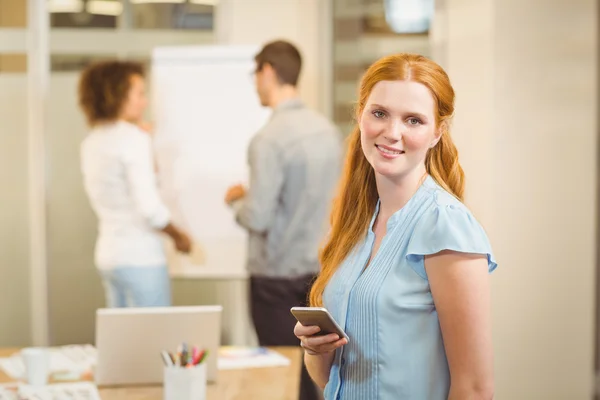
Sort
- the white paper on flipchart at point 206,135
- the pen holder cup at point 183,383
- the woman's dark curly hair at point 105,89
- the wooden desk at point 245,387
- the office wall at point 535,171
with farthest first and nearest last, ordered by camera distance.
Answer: the white paper on flipchart at point 206,135 → the woman's dark curly hair at point 105,89 → the office wall at point 535,171 → the wooden desk at point 245,387 → the pen holder cup at point 183,383

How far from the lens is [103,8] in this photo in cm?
491

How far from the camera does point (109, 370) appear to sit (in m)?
2.36

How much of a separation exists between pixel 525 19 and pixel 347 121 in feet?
5.31

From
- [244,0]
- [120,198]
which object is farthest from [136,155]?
[244,0]

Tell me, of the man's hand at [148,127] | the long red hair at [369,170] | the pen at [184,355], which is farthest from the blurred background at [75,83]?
the long red hair at [369,170]

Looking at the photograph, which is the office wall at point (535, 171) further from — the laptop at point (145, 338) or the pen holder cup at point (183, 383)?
the pen holder cup at point (183, 383)

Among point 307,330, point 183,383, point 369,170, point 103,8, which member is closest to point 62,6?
point 103,8

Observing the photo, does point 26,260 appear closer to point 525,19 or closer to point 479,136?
point 479,136

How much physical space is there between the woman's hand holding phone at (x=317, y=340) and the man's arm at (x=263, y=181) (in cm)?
192

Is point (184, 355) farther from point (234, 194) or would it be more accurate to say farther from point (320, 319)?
point (234, 194)

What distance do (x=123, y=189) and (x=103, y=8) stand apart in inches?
58.5

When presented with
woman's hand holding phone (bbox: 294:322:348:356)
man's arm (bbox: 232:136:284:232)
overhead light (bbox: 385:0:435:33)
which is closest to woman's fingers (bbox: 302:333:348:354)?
woman's hand holding phone (bbox: 294:322:348:356)

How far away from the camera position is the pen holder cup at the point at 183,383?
2135 millimetres

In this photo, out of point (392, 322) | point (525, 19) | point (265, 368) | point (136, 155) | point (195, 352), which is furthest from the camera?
point (136, 155)
